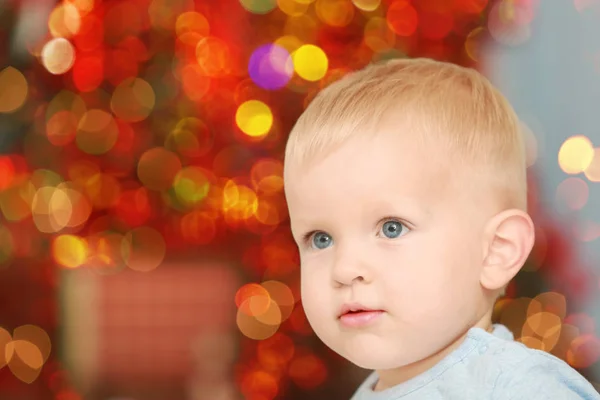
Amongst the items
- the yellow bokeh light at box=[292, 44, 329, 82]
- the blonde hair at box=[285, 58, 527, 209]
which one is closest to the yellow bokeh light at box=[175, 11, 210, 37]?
the yellow bokeh light at box=[292, 44, 329, 82]

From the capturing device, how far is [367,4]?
1.98 m

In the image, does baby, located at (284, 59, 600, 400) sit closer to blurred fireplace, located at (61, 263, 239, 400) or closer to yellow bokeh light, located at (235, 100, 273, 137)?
yellow bokeh light, located at (235, 100, 273, 137)

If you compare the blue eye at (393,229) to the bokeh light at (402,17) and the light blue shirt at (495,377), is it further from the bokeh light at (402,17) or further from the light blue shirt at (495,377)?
the bokeh light at (402,17)

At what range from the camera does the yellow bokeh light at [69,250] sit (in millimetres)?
2119

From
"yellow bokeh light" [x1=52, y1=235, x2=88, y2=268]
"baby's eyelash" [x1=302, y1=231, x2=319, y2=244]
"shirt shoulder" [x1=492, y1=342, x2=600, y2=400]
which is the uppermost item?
"baby's eyelash" [x1=302, y1=231, x2=319, y2=244]

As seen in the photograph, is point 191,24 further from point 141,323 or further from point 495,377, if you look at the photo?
point 495,377

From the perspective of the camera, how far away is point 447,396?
79cm

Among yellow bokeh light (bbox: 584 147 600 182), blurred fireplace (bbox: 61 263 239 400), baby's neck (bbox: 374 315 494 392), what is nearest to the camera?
baby's neck (bbox: 374 315 494 392)

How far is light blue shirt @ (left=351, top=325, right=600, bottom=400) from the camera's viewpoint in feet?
2.39

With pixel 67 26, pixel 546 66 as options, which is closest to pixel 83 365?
pixel 67 26

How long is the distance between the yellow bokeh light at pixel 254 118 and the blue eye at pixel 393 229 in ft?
3.93

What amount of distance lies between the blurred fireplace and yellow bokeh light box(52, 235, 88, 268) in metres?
0.05

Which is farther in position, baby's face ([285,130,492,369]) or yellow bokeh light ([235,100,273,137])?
yellow bokeh light ([235,100,273,137])

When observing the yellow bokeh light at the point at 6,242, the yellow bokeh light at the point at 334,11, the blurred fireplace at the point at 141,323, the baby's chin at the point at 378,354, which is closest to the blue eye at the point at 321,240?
the baby's chin at the point at 378,354
